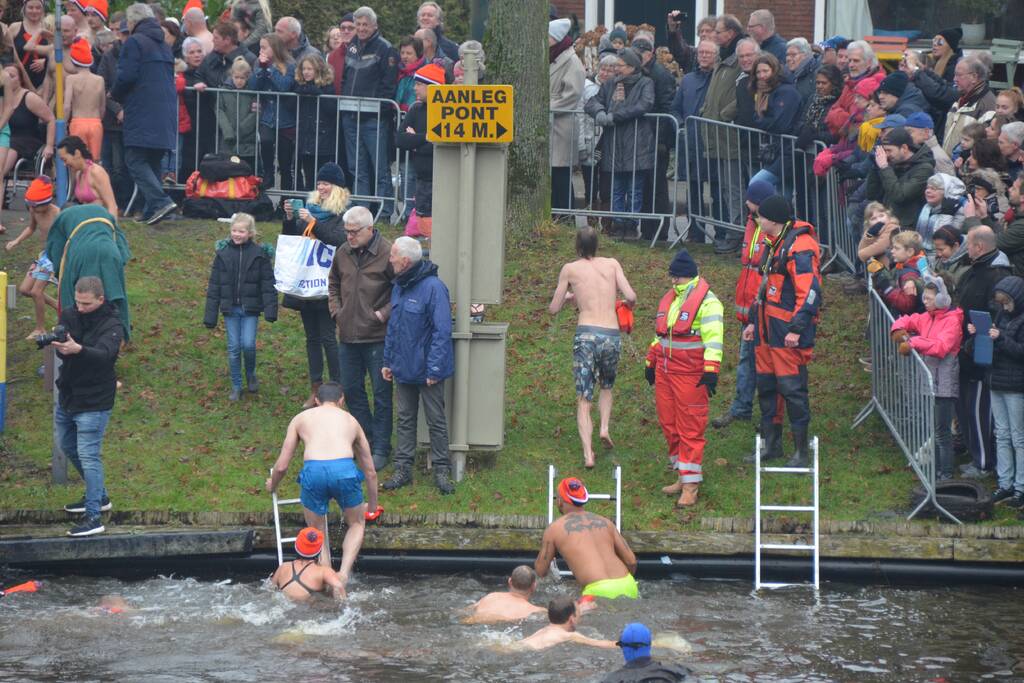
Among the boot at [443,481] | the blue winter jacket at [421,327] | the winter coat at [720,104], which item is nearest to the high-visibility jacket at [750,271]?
the blue winter jacket at [421,327]

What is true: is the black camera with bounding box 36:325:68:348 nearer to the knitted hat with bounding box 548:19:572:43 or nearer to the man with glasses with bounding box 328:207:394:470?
the man with glasses with bounding box 328:207:394:470

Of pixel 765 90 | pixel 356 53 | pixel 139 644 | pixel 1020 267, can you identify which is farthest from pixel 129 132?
pixel 1020 267

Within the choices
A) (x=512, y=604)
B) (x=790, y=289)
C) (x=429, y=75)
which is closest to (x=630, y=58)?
(x=429, y=75)

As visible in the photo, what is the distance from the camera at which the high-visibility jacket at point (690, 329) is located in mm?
13242

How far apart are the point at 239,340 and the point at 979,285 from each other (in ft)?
22.6

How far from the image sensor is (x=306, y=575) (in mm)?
12031

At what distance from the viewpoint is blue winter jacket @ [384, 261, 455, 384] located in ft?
44.2

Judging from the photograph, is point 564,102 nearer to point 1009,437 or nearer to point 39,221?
point 39,221

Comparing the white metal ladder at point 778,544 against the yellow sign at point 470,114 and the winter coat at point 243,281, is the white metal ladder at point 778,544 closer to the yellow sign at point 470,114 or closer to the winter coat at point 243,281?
the yellow sign at point 470,114

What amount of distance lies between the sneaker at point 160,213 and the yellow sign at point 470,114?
6801mm

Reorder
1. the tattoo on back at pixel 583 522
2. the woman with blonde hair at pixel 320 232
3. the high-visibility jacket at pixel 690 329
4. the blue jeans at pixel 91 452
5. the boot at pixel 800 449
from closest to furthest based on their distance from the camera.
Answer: the tattoo on back at pixel 583 522
the blue jeans at pixel 91 452
the high-visibility jacket at pixel 690 329
the boot at pixel 800 449
the woman with blonde hair at pixel 320 232

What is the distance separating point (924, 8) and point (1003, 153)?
13.3 meters

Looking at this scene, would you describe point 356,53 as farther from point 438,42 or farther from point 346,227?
point 346,227

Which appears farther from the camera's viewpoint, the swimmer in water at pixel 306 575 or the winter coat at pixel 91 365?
the winter coat at pixel 91 365
